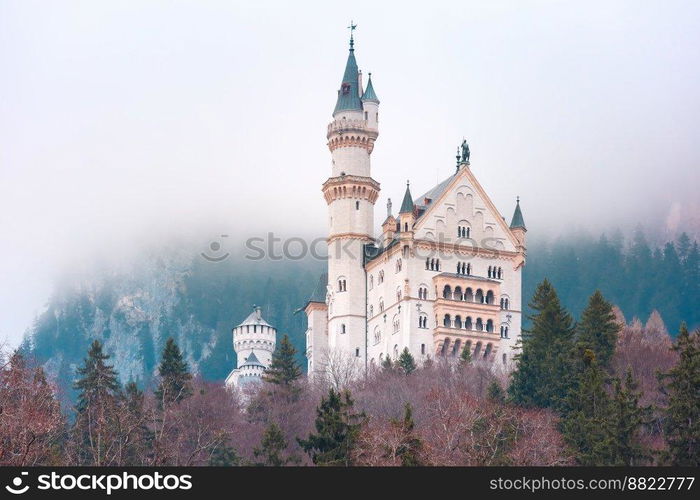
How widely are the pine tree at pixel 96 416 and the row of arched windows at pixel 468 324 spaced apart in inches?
1026

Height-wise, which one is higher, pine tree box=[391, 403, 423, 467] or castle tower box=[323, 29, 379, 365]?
castle tower box=[323, 29, 379, 365]

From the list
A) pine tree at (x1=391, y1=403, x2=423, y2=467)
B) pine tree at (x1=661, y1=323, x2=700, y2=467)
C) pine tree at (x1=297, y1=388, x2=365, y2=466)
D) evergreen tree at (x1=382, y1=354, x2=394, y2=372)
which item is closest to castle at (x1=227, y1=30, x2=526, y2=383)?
evergreen tree at (x1=382, y1=354, x2=394, y2=372)

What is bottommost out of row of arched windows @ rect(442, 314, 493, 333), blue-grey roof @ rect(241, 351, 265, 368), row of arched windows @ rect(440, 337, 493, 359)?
row of arched windows @ rect(440, 337, 493, 359)

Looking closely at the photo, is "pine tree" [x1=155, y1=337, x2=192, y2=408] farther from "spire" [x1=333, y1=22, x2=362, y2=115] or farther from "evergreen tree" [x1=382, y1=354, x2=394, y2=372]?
"spire" [x1=333, y1=22, x2=362, y2=115]

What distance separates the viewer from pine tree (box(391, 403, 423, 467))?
217 feet

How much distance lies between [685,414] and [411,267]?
1946 inches

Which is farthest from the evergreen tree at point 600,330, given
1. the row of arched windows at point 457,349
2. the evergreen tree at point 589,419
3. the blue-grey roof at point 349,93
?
the blue-grey roof at point 349,93

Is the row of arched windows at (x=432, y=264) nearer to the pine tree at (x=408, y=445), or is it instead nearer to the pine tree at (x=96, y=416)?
the pine tree at (x=96, y=416)

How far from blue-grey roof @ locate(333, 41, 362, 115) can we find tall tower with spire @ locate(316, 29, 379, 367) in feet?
3.68

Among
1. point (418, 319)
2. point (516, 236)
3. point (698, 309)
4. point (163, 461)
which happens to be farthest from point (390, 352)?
point (163, 461)

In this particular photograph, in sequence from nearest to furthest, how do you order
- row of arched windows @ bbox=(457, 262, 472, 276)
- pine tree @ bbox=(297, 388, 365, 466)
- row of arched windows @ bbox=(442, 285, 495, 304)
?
pine tree @ bbox=(297, 388, 365, 466) < row of arched windows @ bbox=(442, 285, 495, 304) < row of arched windows @ bbox=(457, 262, 472, 276)

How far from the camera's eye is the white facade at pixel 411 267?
12225 cm
